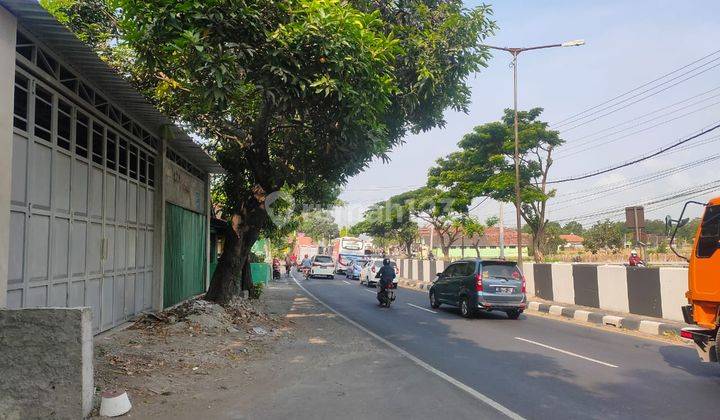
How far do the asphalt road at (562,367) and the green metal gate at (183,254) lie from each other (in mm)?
5237

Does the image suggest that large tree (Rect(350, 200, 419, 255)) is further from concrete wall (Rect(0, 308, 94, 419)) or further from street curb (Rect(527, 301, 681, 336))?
concrete wall (Rect(0, 308, 94, 419))

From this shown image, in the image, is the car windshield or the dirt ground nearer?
the dirt ground

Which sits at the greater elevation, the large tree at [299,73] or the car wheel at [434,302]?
the large tree at [299,73]

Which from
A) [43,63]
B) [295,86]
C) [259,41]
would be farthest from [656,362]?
[43,63]

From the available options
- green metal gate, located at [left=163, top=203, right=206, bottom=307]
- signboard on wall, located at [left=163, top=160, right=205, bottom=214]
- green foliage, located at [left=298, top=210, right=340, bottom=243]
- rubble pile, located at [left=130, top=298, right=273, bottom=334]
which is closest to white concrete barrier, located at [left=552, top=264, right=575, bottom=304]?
rubble pile, located at [left=130, top=298, right=273, bottom=334]

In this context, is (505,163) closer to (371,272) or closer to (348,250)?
(371,272)

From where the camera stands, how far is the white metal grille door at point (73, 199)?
23.3ft

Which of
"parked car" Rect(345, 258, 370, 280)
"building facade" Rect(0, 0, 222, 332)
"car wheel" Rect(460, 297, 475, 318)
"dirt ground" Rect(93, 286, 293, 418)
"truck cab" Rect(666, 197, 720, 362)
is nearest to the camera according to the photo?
"dirt ground" Rect(93, 286, 293, 418)

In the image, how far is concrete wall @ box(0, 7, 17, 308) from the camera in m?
5.76

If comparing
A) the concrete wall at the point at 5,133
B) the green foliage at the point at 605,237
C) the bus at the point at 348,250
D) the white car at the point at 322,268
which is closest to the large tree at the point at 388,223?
the bus at the point at 348,250

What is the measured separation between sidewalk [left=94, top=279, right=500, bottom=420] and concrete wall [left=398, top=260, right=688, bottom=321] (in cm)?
824

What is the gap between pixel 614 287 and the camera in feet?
52.8

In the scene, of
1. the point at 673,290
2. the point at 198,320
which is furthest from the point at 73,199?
the point at 673,290

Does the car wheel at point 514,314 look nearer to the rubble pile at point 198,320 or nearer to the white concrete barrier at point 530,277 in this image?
the white concrete barrier at point 530,277
